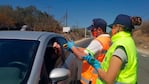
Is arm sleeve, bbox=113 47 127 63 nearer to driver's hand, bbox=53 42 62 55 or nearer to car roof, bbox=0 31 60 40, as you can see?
car roof, bbox=0 31 60 40

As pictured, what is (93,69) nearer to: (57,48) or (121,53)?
(57,48)

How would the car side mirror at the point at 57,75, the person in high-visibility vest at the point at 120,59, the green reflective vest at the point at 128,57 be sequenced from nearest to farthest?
the person in high-visibility vest at the point at 120,59 < the green reflective vest at the point at 128,57 < the car side mirror at the point at 57,75

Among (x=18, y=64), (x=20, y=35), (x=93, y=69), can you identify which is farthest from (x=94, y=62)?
(x=93, y=69)

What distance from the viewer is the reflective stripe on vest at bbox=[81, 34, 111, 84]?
653cm

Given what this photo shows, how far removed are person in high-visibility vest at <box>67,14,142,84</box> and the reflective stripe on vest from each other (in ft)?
4.51

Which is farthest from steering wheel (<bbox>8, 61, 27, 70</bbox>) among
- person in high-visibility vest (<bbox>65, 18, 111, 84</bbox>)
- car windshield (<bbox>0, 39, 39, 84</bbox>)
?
person in high-visibility vest (<bbox>65, 18, 111, 84</bbox>)

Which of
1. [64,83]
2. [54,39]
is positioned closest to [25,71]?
[64,83]

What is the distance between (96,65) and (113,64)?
1.37 ft

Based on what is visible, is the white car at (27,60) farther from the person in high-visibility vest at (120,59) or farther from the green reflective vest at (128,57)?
the green reflective vest at (128,57)

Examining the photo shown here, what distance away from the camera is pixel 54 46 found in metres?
6.40

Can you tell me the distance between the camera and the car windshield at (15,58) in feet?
17.4

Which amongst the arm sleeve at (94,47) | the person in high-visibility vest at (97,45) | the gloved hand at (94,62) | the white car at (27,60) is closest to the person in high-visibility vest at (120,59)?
the gloved hand at (94,62)

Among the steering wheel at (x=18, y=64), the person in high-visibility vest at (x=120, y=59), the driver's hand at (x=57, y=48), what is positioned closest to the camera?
the person in high-visibility vest at (x=120, y=59)

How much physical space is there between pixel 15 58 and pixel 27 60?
0.74ft
